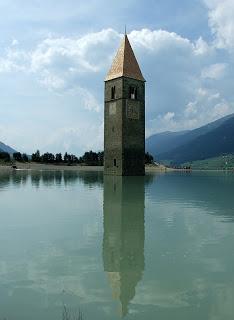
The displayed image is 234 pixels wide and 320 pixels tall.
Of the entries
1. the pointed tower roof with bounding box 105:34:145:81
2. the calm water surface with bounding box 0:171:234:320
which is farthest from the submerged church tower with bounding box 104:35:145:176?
the calm water surface with bounding box 0:171:234:320

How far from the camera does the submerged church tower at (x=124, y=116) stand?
62.3 m

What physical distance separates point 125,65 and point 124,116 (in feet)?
27.7

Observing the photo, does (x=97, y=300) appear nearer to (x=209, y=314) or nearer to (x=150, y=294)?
(x=150, y=294)

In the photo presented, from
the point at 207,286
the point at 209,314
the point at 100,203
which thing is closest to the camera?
the point at 209,314

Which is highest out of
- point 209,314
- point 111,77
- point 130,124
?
point 111,77

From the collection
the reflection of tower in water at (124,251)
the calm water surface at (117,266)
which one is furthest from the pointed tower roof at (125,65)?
the calm water surface at (117,266)

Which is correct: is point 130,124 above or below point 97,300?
above

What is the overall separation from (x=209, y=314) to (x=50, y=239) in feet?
23.2

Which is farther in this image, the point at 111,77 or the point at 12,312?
the point at 111,77

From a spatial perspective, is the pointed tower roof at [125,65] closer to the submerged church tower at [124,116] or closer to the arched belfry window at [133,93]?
the submerged church tower at [124,116]

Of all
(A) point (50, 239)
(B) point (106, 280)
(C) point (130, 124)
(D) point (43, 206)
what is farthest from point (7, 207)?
(C) point (130, 124)

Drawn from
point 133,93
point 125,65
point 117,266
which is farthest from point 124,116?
point 117,266

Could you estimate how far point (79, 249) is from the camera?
11.6 m

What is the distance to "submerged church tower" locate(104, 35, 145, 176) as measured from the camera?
62.3 metres
